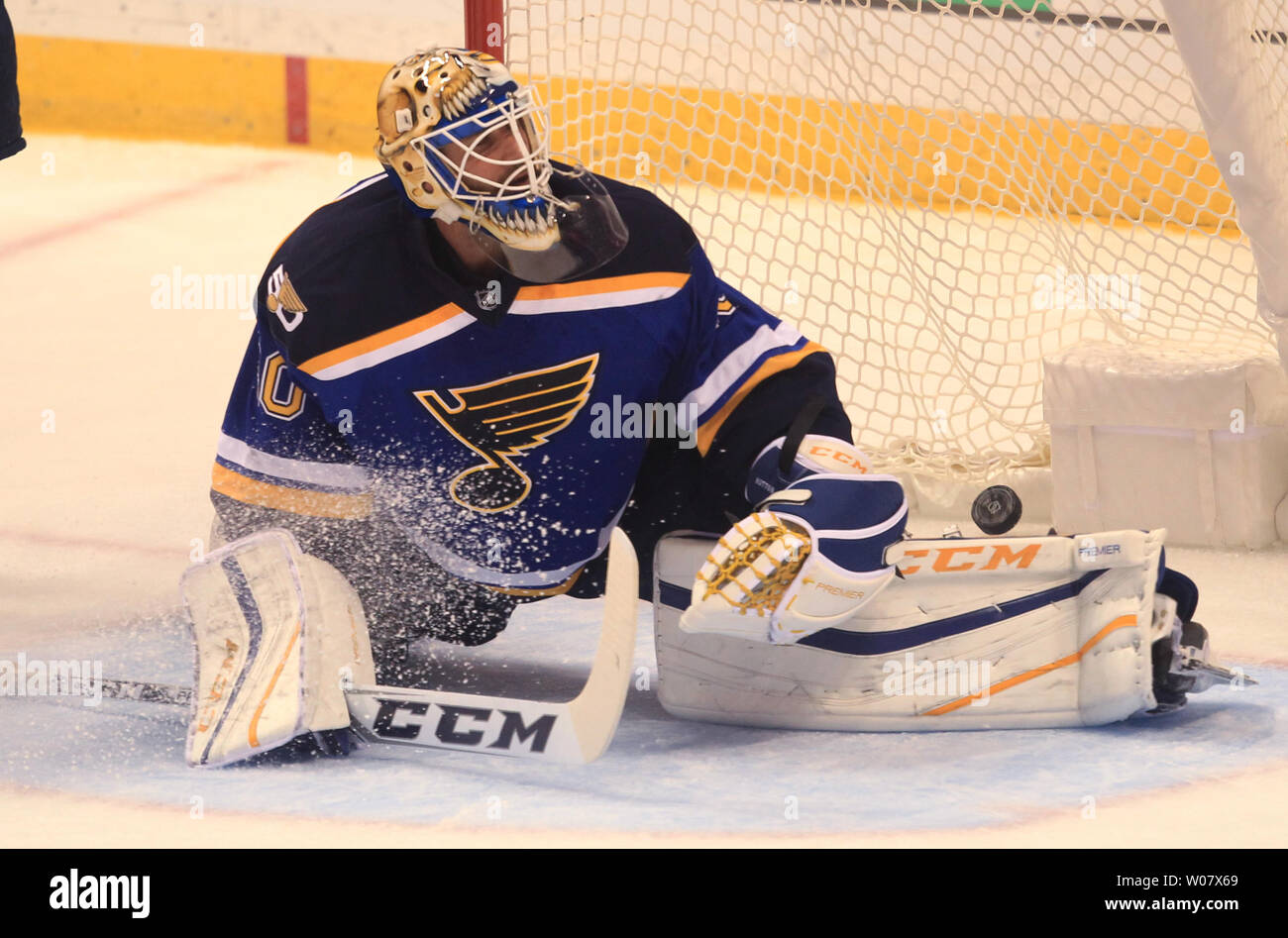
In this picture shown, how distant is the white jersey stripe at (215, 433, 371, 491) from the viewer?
2574mm

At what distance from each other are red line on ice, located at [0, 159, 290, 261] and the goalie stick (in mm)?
3767

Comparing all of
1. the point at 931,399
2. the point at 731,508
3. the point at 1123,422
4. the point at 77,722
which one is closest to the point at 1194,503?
the point at 1123,422

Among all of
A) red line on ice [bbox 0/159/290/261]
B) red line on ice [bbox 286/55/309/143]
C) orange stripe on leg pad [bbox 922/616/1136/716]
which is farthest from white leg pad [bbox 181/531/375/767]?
red line on ice [bbox 286/55/309/143]

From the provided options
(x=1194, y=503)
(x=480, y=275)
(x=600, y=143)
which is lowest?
(x=1194, y=503)

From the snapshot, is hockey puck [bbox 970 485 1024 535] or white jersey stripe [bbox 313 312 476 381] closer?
white jersey stripe [bbox 313 312 476 381]

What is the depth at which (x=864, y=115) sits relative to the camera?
14.6ft

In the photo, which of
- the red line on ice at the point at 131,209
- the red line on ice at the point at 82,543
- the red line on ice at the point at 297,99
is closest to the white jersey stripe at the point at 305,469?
the red line on ice at the point at 82,543

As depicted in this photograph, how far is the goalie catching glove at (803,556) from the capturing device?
2.37 meters

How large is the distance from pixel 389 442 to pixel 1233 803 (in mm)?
1118

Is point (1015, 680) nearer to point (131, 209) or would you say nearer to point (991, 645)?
point (991, 645)

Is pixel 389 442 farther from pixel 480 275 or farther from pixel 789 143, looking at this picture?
pixel 789 143

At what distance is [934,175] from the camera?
4.54 meters
